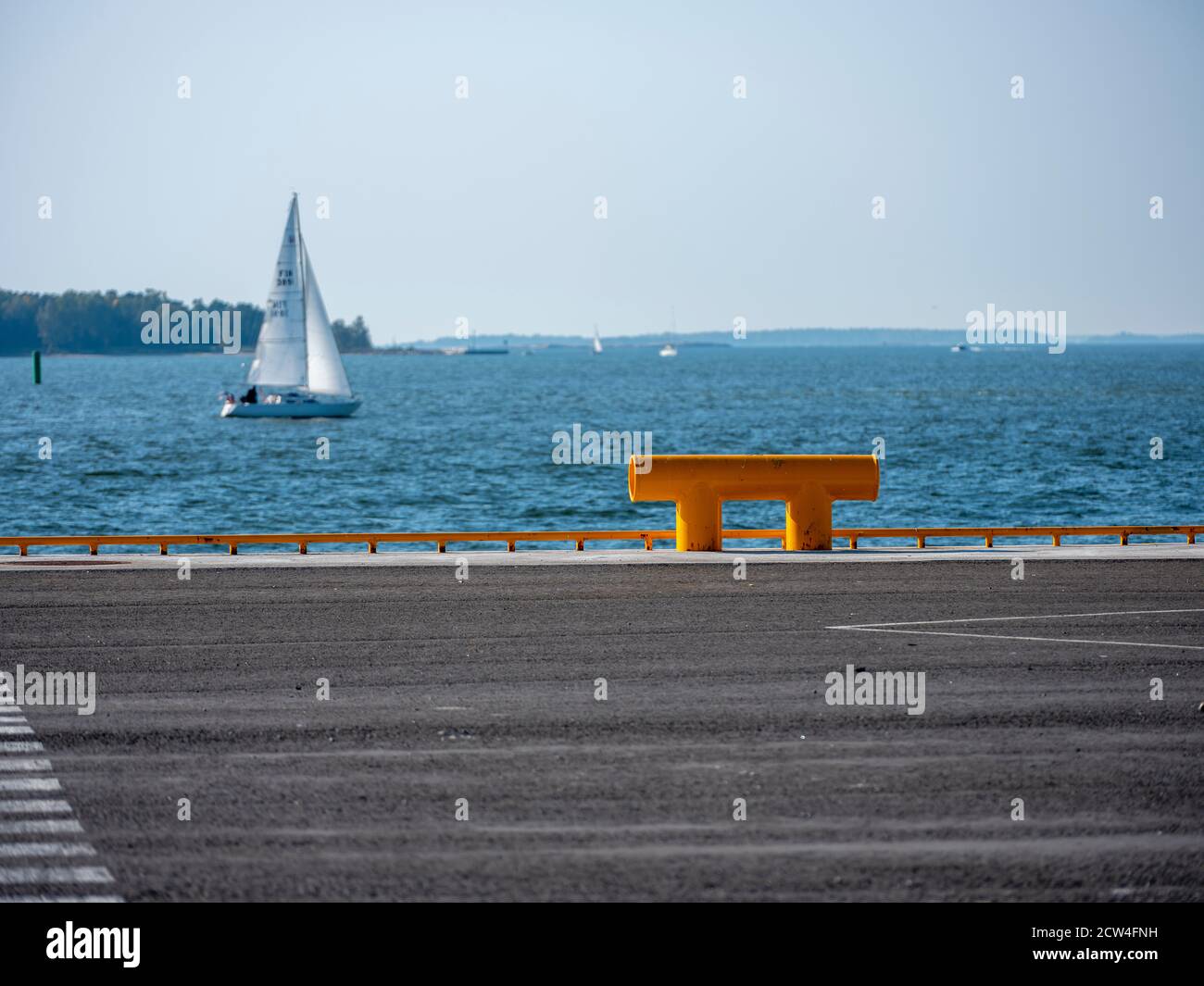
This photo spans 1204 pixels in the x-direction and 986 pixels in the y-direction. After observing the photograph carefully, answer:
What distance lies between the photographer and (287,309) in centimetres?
8688

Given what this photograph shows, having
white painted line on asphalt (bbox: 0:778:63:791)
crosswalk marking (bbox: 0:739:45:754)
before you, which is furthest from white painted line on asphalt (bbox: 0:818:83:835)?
crosswalk marking (bbox: 0:739:45:754)

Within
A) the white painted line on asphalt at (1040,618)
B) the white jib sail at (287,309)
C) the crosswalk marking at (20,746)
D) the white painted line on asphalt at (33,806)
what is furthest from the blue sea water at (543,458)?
the white painted line on asphalt at (33,806)

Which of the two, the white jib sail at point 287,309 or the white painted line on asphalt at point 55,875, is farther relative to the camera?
the white jib sail at point 287,309

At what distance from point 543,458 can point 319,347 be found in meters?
27.1

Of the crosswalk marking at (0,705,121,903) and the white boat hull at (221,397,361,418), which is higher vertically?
the white boat hull at (221,397,361,418)

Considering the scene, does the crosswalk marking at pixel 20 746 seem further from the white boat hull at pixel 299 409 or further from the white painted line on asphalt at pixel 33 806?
the white boat hull at pixel 299 409

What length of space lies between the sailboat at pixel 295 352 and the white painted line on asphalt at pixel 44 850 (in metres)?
80.3

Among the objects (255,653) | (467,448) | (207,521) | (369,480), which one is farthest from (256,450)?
(255,653)

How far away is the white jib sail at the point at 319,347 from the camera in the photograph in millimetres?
88688

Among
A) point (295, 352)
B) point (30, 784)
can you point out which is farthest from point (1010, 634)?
point (295, 352)

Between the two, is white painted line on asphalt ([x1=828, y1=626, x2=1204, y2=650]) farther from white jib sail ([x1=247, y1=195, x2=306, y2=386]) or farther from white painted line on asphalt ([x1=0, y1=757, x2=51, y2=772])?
white jib sail ([x1=247, y1=195, x2=306, y2=386])

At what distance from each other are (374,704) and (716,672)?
9.67 ft

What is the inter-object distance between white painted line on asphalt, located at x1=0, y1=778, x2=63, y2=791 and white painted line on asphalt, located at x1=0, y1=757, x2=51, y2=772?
282mm

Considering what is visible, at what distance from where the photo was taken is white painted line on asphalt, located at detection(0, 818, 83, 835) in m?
8.59
